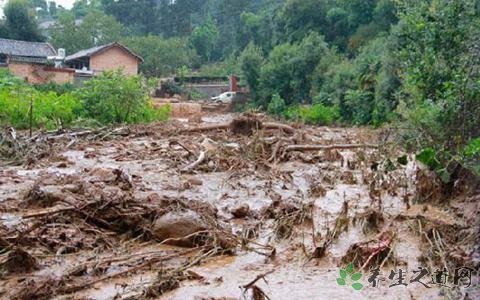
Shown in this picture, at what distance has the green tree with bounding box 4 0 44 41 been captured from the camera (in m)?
42.4

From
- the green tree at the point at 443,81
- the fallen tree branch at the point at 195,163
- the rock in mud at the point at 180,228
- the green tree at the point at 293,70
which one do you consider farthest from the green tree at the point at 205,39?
the rock in mud at the point at 180,228

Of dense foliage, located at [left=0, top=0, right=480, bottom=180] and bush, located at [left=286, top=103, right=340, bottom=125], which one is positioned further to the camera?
bush, located at [left=286, top=103, right=340, bottom=125]

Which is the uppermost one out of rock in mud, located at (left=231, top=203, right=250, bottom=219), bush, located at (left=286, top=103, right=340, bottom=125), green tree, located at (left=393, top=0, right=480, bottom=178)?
green tree, located at (left=393, top=0, right=480, bottom=178)

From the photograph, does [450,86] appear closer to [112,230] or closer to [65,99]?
[112,230]

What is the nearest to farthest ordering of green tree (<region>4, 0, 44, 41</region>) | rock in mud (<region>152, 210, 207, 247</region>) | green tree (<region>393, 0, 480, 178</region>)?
rock in mud (<region>152, 210, 207, 247</region>), green tree (<region>393, 0, 480, 178</region>), green tree (<region>4, 0, 44, 41</region>)

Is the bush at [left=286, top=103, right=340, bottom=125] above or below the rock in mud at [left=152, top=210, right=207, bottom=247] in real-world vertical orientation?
below

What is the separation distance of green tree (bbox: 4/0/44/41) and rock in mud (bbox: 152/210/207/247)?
40761 mm

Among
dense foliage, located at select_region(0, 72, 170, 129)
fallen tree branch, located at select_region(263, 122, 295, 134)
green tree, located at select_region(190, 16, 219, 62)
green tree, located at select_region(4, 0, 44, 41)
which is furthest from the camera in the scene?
green tree, located at select_region(190, 16, 219, 62)

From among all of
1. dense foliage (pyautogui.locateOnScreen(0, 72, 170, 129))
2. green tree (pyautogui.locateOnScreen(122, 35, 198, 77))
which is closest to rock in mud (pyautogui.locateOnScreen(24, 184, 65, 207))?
dense foliage (pyautogui.locateOnScreen(0, 72, 170, 129))

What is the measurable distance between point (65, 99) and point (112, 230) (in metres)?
14.3

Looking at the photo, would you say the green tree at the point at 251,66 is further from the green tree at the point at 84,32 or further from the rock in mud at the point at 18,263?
the rock in mud at the point at 18,263

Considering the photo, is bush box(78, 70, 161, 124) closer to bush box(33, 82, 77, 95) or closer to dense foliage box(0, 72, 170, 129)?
dense foliage box(0, 72, 170, 129)

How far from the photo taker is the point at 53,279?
429 cm

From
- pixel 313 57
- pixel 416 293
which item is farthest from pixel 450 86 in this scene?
pixel 313 57
